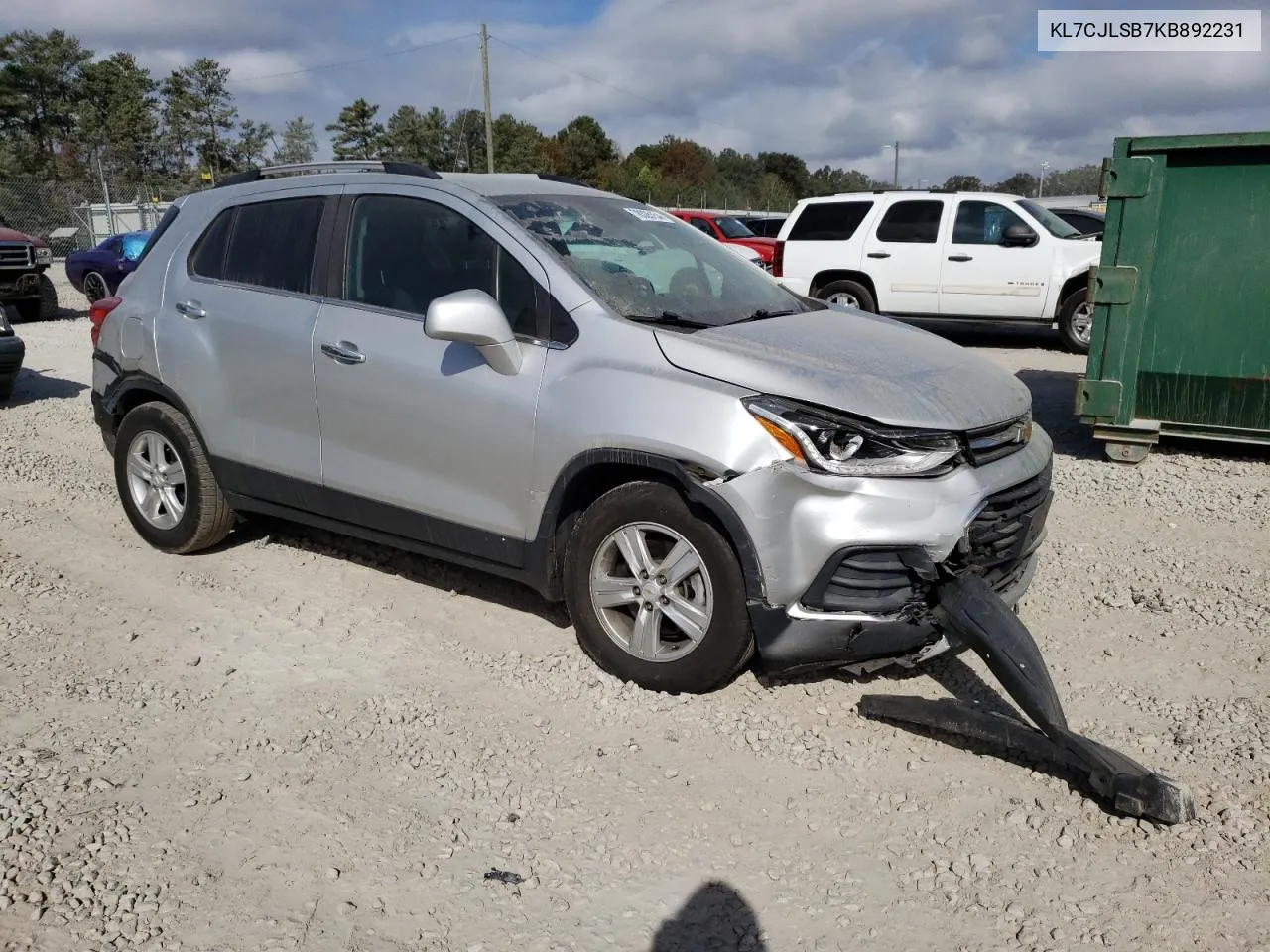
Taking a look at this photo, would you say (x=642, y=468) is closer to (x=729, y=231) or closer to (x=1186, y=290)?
(x=1186, y=290)

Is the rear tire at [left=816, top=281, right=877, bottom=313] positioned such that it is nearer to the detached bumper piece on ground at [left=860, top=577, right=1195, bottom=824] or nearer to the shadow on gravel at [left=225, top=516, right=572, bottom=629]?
the shadow on gravel at [left=225, top=516, right=572, bottom=629]

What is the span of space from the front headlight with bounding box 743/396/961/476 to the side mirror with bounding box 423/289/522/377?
3.32ft

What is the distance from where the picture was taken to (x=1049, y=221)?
1266 centimetres

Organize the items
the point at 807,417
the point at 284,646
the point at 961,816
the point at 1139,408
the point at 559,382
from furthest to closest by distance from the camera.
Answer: the point at 1139,408 < the point at 284,646 < the point at 559,382 < the point at 807,417 < the point at 961,816

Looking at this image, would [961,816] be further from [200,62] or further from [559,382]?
[200,62]

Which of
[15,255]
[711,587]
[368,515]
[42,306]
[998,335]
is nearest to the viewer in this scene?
[711,587]

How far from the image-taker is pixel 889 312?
13.3 m

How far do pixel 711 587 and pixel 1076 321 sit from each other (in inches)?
393

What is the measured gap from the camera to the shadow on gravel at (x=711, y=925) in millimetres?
2742

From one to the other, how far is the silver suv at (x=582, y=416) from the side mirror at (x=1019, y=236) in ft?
27.2

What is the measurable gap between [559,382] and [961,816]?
201cm

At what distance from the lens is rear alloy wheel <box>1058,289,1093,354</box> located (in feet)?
39.9

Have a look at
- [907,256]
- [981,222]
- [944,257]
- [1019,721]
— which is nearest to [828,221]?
[907,256]

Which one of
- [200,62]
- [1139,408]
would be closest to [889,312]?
[1139,408]
